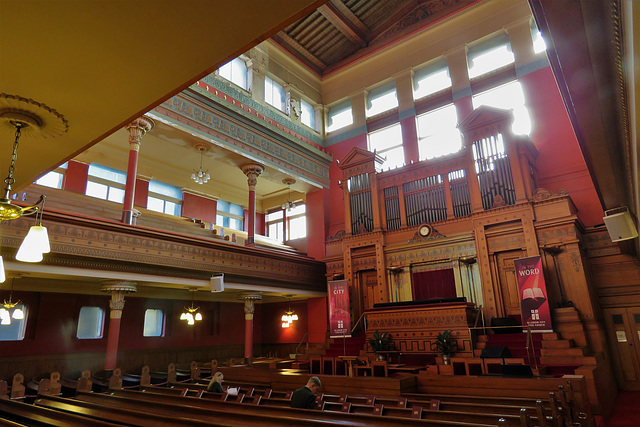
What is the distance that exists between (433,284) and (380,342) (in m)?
2.83

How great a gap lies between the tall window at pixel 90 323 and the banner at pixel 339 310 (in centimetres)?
667

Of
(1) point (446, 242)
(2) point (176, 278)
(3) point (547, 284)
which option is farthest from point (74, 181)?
(3) point (547, 284)

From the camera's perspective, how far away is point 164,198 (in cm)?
1462

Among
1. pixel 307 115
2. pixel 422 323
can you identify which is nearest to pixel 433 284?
pixel 422 323

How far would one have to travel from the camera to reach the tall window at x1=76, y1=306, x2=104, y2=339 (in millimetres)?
11047

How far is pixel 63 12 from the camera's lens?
5.23 ft

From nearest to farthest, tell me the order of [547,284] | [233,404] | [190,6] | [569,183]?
1. [190,6]
2. [233,404]
3. [547,284]
4. [569,183]

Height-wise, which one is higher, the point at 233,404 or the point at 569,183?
the point at 569,183

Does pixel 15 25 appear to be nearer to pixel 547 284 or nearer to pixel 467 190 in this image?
pixel 547 284

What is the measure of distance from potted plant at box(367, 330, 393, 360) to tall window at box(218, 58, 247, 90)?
8842 millimetres

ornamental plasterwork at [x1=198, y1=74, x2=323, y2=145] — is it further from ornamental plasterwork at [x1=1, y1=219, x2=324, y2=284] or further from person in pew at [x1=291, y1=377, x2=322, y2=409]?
person in pew at [x1=291, y1=377, x2=322, y2=409]

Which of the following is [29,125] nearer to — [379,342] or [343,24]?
[379,342]

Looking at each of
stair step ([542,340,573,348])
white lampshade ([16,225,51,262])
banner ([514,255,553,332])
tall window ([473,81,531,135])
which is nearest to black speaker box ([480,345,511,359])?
stair step ([542,340,573,348])

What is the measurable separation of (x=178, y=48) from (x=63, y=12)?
0.44 m
